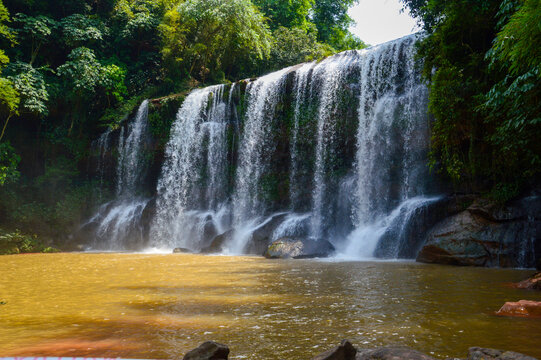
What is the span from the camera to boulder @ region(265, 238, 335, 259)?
1215 centimetres

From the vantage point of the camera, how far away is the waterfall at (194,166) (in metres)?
19.1

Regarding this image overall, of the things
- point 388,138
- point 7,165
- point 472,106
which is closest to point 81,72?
point 7,165

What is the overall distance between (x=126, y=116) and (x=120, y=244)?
7221 millimetres

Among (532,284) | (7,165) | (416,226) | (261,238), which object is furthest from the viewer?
(7,165)

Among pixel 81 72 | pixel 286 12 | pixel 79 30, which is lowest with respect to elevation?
pixel 81 72

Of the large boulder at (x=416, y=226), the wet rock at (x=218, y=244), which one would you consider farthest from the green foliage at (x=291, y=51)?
the large boulder at (x=416, y=226)

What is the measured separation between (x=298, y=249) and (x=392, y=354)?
398 inches

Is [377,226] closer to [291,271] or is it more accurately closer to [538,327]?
[291,271]

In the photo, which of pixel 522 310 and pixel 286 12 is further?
pixel 286 12

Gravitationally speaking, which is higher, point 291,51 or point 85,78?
point 291,51

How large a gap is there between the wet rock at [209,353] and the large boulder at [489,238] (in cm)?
812

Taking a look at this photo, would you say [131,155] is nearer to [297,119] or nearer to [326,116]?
[297,119]

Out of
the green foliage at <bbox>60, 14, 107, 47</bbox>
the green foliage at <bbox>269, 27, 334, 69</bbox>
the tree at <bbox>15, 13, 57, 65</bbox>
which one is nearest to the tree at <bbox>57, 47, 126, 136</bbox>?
the green foliage at <bbox>60, 14, 107, 47</bbox>

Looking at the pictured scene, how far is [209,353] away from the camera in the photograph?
7.79ft
